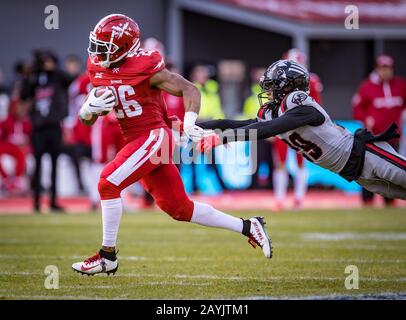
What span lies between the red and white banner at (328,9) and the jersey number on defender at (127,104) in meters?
9.55

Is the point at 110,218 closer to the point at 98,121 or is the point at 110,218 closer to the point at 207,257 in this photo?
the point at 207,257

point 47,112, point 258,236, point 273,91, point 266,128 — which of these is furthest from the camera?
point 47,112

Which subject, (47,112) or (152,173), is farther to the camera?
(47,112)

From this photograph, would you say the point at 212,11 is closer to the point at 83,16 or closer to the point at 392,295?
the point at 83,16

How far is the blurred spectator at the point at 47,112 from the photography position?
1118cm

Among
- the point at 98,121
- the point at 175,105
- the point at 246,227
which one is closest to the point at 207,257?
→ the point at 246,227

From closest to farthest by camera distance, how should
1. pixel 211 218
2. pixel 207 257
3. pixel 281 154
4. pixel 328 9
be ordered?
1. pixel 211 218
2. pixel 207 257
3. pixel 281 154
4. pixel 328 9

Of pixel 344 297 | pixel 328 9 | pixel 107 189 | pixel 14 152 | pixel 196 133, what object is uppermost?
pixel 328 9

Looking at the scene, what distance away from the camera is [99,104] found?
5.72m

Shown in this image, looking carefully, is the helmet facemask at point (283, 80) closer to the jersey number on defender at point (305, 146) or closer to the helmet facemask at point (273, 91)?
the helmet facemask at point (273, 91)

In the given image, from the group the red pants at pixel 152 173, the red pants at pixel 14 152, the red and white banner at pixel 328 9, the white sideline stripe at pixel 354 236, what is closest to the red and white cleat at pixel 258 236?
the red pants at pixel 152 173

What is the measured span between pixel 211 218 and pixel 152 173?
52 centimetres

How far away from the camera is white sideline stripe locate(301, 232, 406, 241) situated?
329 inches
